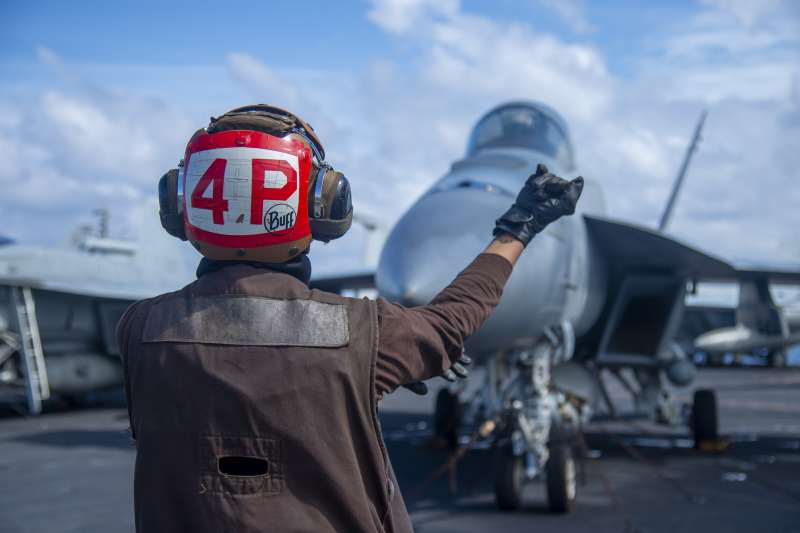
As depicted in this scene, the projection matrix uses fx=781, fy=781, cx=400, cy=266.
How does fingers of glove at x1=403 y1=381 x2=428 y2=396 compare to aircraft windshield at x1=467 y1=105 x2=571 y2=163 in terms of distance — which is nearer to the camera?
fingers of glove at x1=403 y1=381 x2=428 y2=396

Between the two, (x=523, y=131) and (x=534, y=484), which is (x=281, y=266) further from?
(x=534, y=484)

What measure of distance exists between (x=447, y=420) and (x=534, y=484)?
289cm

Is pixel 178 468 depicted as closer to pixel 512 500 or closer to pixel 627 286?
pixel 512 500

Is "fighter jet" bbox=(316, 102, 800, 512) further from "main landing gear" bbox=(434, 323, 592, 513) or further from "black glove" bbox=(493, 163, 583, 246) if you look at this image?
"black glove" bbox=(493, 163, 583, 246)

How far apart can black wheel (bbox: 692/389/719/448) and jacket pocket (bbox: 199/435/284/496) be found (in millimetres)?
9344

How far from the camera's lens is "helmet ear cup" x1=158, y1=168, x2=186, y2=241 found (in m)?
1.80

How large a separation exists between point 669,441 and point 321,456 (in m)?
10.4

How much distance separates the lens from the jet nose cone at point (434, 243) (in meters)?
4.54

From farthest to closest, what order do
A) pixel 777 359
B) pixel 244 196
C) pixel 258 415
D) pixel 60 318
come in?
pixel 777 359, pixel 60 318, pixel 244 196, pixel 258 415

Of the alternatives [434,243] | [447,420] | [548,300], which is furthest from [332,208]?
[447,420]

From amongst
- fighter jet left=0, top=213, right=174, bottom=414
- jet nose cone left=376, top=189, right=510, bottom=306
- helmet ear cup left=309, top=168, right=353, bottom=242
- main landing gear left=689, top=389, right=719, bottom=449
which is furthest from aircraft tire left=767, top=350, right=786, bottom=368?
helmet ear cup left=309, top=168, right=353, bottom=242

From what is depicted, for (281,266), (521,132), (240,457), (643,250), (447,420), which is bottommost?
(447,420)

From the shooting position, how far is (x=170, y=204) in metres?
1.82

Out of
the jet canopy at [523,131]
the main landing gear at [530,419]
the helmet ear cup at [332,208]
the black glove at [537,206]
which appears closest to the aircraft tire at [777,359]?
the jet canopy at [523,131]
